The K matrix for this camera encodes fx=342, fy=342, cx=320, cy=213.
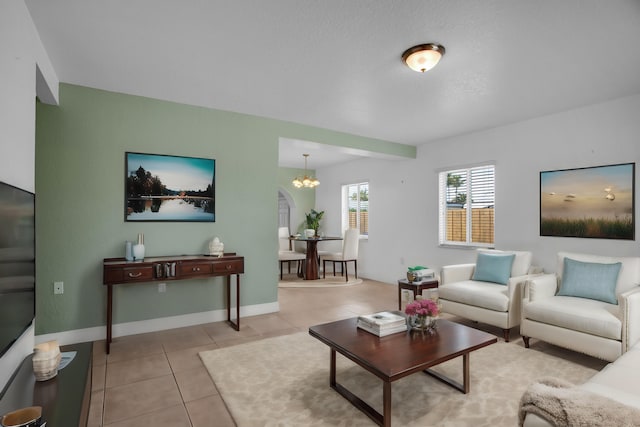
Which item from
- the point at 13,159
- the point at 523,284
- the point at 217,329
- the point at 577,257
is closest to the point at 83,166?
the point at 13,159

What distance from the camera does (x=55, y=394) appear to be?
1.60 m

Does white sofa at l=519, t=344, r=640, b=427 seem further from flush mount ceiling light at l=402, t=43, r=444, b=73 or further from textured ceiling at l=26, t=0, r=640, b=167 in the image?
flush mount ceiling light at l=402, t=43, r=444, b=73

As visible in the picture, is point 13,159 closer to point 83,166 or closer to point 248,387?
point 83,166

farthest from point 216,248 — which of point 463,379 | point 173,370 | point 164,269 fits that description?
point 463,379

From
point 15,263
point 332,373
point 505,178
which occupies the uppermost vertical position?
point 505,178

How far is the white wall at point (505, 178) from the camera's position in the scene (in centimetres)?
369

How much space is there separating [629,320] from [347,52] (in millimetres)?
2957

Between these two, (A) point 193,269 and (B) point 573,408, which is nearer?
(B) point 573,408

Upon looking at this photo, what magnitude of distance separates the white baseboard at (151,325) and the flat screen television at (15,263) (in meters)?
1.52

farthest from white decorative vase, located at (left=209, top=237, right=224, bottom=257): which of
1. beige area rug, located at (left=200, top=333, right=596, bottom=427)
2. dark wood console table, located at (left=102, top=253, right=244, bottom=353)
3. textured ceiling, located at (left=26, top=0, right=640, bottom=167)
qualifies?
textured ceiling, located at (left=26, top=0, right=640, bottom=167)

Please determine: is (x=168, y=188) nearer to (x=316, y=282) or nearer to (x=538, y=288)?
(x=316, y=282)

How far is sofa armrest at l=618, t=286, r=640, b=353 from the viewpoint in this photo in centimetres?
257

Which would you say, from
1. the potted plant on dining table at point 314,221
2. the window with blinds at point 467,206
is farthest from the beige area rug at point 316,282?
the window with blinds at point 467,206

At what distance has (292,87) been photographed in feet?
11.0
